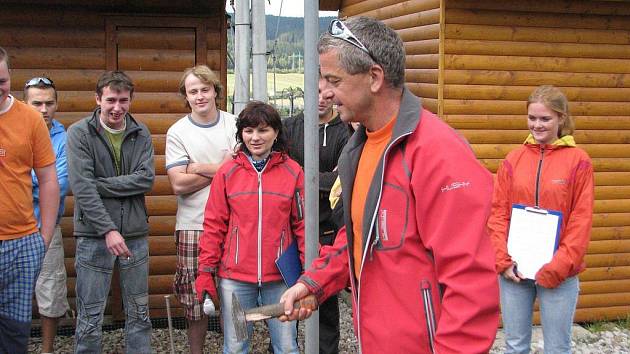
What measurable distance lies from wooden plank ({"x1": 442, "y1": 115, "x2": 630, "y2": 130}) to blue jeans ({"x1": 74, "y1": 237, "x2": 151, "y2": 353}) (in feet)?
10.4

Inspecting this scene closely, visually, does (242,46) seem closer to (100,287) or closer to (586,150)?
(100,287)

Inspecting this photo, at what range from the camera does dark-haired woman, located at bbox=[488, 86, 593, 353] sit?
4.82 meters

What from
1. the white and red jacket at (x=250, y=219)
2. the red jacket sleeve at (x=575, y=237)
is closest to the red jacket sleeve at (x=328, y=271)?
the white and red jacket at (x=250, y=219)

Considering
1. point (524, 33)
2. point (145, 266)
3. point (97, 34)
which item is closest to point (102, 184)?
point (145, 266)

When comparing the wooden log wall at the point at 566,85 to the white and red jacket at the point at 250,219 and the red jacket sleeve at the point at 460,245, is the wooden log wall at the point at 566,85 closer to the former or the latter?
the white and red jacket at the point at 250,219

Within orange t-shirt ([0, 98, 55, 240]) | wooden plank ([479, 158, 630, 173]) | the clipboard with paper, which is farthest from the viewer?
wooden plank ([479, 158, 630, 173])

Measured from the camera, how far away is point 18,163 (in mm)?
4629

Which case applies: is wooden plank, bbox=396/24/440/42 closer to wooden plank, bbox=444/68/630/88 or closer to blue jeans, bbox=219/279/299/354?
wooden plank, bbox=444/68/630/88

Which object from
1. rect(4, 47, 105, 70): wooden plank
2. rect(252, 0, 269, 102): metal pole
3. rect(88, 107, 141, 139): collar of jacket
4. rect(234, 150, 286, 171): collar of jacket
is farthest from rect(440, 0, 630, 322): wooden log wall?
rect(4, 47, 105, 70): wooden plank

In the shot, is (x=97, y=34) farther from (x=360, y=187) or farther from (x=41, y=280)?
(x=360, y=187)

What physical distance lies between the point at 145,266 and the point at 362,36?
11.2ft

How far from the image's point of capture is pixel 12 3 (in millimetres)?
6602

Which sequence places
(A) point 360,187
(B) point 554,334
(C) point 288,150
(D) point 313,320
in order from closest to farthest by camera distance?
Answer: (A) point 360,187 → (D) point 313,320 → (B) point 554,334 → (C) point 288,150

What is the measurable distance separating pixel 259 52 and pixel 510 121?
261cm
